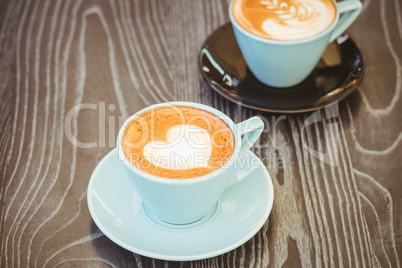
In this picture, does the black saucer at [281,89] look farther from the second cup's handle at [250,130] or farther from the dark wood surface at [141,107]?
the second cup's handle at [250,130]

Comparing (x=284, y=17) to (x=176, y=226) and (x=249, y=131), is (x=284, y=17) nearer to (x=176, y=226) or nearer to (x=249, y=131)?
(x=249, y=131)

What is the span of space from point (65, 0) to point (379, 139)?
0.89 meters

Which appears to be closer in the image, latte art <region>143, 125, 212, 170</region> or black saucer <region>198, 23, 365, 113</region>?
latte art <region>143, 125, 212, 170</region>

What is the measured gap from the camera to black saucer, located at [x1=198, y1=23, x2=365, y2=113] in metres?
0.97

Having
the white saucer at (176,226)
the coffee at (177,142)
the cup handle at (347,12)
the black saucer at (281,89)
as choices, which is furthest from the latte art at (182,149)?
the cup handle at (347,12)

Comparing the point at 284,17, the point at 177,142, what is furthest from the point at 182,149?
the point at 284,17

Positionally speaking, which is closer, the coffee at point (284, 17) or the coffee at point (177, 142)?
the coffee at point (177, 142)

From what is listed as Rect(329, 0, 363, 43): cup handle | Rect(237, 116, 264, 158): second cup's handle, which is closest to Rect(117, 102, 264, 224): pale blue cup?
Rect(237, 116, 264, 158): second cup's handle

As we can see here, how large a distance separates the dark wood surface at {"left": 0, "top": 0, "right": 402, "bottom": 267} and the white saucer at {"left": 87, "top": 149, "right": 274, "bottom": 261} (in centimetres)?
5

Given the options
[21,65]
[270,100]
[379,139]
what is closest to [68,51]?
[21,65]

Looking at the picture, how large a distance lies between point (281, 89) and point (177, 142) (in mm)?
369

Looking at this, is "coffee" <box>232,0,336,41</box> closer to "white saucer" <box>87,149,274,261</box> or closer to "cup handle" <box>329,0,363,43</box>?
"cup handle" <box>329,0,363,43</box>

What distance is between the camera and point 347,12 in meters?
1.03

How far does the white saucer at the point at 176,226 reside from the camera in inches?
27.8
